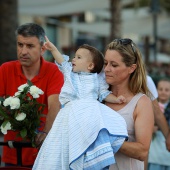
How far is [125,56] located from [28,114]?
3.05ft

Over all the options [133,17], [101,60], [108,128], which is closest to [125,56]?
[101,60]

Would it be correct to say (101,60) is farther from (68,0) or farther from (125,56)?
(68,0)

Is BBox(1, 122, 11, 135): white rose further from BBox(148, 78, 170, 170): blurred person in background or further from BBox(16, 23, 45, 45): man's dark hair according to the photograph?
BBox(148, 78, 170, 170): blurred person in background

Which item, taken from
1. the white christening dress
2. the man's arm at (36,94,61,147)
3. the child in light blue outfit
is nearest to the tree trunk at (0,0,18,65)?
the man's arm at (36,94,61,147)

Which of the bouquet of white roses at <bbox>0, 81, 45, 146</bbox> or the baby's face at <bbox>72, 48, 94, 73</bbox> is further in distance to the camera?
the bouquet of white roses at <bbox>0, 81, 45, 146</bbox>

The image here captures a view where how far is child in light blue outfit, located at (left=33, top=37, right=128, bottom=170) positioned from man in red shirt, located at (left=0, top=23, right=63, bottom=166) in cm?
79

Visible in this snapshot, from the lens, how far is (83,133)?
9.87ft

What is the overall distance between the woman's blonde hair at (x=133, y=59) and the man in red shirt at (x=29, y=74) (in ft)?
2.70

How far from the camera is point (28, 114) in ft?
12.4

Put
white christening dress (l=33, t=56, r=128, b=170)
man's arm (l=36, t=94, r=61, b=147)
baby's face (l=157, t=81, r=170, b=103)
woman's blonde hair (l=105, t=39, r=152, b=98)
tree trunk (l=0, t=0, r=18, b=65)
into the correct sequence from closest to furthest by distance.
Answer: white christening dress (l=33, t=56, r=128, b=170) → woman's blonde hair (l=105, t=39, r=152, b=98) → man's arm (l=36, t=94, r=61, b=147) → baby's face (l=157, t=81, r=170, b=103) → tree trunk (l=0, t=0, r=18, b=65)

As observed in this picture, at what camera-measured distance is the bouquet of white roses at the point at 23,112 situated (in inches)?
146

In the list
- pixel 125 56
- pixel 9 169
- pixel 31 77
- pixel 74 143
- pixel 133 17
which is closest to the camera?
pixel 74 143

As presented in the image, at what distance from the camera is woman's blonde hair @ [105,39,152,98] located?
11.0ft

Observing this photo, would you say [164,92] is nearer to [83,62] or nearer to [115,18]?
[83,62]
